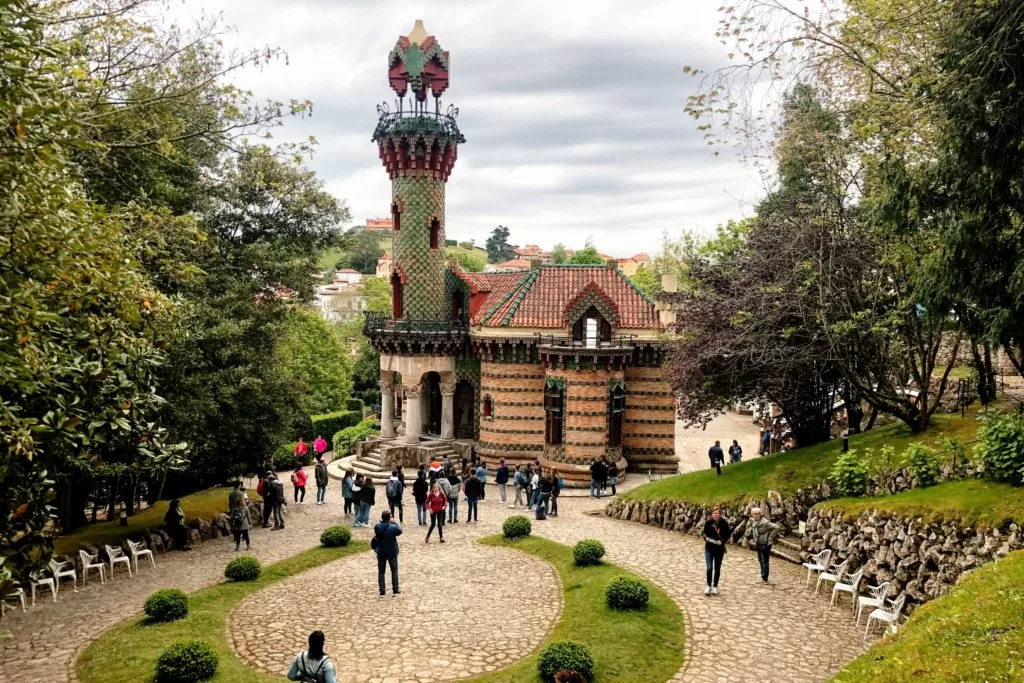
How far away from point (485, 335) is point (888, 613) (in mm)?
20713

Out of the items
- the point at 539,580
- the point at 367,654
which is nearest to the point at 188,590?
the point at 367,654

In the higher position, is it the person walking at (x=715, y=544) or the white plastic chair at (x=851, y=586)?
the person walking at (x=715, y=544)

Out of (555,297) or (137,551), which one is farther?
(555,297)

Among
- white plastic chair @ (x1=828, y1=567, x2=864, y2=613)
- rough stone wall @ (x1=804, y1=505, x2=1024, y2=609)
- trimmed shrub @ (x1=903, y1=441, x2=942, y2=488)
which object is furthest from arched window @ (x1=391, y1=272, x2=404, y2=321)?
white plastic chair @ (x1=828, y1=567, x2=864, y2=613)

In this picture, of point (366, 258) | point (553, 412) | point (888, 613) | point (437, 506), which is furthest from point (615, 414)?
point (366, 258)

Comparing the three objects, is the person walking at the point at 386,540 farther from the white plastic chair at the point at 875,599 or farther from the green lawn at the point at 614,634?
the white plastic chair at the point at 875,599

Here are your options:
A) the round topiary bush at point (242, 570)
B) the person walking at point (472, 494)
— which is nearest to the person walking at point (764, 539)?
the person walking at point (472, 494)

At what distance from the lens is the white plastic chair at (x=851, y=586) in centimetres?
1308

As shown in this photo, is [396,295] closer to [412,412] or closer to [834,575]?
[412,412]

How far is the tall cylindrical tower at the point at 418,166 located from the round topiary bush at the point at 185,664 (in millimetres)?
20626

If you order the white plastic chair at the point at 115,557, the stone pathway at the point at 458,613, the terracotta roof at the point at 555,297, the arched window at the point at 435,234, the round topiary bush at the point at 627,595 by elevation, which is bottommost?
the stone pathway at the point at 458,613

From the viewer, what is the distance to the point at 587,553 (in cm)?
1593

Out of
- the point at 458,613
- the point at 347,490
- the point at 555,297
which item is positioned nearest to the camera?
the point at 458,613

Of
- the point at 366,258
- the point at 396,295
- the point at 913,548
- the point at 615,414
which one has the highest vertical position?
the point at 366,258
